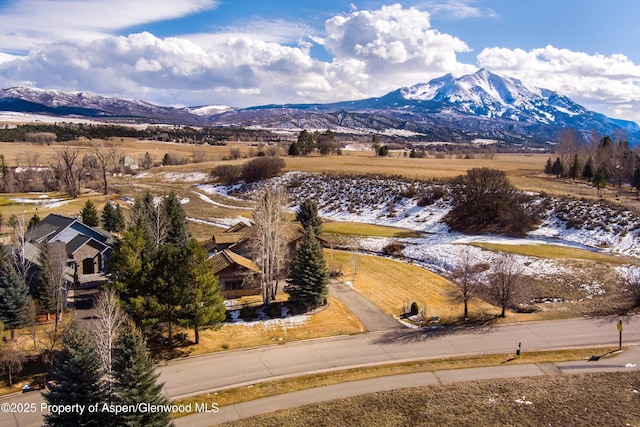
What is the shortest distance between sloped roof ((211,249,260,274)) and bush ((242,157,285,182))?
6342cm

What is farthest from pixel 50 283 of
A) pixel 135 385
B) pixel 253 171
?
pixel 253 171

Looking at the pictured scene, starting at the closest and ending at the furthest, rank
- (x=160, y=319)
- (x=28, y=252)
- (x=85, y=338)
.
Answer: (x=85, y=338) < (x=160, y=319) < (x=28, y=252)

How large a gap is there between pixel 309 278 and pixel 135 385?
18.2 m

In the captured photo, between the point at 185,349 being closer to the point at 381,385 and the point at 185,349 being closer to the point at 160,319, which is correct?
the point at 160,319

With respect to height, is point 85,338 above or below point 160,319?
above

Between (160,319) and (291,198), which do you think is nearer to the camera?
(160,319)

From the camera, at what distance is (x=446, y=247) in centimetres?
5000

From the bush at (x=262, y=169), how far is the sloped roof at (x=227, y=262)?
63.4 meters

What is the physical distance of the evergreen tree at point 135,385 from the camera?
52.9 feet

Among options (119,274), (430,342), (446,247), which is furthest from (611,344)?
(119,274)

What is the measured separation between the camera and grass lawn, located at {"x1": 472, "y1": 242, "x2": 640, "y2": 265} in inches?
1709

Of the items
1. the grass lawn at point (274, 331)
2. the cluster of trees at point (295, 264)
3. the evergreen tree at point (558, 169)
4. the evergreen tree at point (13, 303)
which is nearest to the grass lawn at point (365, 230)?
the cluster of trees at point (295, 264)

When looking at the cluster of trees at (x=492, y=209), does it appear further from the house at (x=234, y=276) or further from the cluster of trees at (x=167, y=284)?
the cluster of trees at (x=167, y=284)

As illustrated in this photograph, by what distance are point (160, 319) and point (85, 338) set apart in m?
8.90
